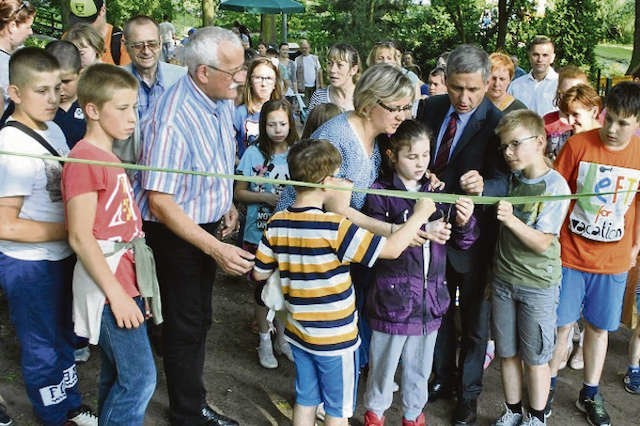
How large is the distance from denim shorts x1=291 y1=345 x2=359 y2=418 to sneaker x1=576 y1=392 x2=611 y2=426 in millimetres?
1527

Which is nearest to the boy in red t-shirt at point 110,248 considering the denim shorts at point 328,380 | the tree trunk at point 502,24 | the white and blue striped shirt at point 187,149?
the white and blue striped shirt at point 187,149

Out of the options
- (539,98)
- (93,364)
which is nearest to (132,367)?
(93,364)

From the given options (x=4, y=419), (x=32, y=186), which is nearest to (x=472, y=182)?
(x=32, y=186)

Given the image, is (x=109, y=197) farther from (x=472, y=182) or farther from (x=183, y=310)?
(x=472, y=182)

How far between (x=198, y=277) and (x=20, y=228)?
863 mm

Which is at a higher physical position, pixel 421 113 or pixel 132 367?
pixel 421 113

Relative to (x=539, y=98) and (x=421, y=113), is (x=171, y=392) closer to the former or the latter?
(x=421, y=113)

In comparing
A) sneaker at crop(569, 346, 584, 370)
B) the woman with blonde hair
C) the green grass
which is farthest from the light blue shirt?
the green grass

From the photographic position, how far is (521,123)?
311 cm

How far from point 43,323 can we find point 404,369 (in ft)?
6.05

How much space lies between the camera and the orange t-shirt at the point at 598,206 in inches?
133

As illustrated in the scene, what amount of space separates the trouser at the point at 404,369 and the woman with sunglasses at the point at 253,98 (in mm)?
2455

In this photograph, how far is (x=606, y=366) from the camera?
167 inches

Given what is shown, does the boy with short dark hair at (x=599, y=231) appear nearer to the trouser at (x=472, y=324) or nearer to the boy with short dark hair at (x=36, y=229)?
the trouser at (x=472, y=324)
